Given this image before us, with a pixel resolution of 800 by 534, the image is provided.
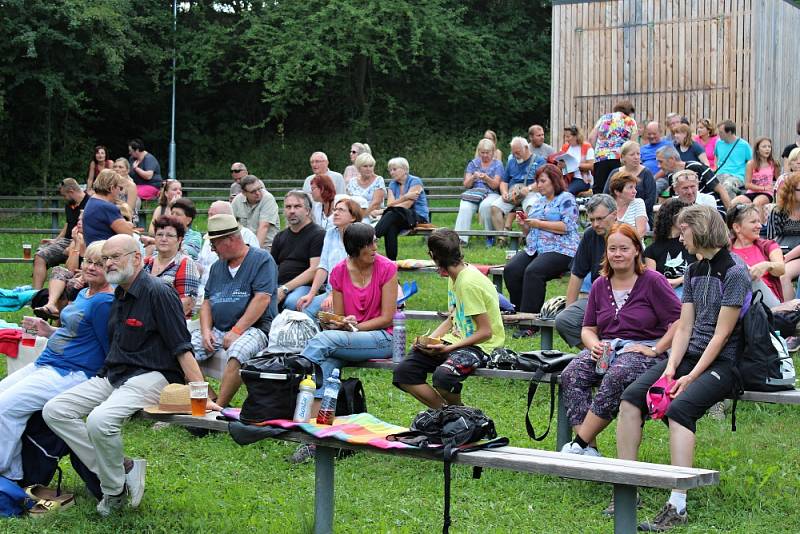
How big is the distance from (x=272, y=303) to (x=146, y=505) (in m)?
2.11

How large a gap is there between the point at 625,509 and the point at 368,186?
8699 millimetres

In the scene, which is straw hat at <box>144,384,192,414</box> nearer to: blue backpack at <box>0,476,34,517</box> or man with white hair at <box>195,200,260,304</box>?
blue backpack at <box>0,476,34,517</box>

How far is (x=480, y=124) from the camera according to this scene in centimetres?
2991

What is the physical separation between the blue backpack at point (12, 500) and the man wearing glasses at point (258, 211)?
5.02 m

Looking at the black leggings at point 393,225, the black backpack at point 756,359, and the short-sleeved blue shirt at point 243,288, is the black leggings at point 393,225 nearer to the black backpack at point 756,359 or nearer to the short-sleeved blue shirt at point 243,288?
the short-sleeved blue shirt at point 243,288

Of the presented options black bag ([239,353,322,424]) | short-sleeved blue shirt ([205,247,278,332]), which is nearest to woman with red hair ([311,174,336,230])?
short-sleeved blue shirt ([205,247,278,332])

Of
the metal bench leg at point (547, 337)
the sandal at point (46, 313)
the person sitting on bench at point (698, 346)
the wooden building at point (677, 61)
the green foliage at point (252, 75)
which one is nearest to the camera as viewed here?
the person sitting on bench at point (698, 346)

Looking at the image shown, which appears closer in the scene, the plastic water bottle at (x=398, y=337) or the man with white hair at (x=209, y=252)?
the plastic water bottle at (x=398, y=337)

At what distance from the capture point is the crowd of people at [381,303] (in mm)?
6102

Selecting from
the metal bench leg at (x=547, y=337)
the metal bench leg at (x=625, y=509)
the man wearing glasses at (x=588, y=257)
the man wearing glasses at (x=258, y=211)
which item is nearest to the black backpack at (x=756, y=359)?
the metal bench leg at (x=625, y=509)

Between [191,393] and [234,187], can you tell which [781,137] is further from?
[191,393]

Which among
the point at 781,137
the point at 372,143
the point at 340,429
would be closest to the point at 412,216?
the point at 340,429

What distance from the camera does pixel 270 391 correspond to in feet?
18.9

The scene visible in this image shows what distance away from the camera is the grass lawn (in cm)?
600
